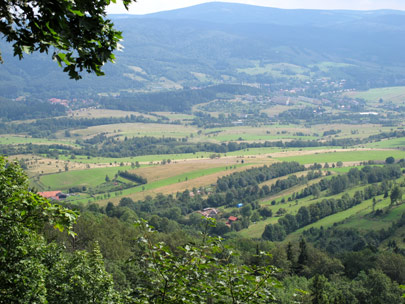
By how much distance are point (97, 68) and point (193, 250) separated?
494cm

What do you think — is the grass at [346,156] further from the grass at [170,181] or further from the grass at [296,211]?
the grass at [296,211]

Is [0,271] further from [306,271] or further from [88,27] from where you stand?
[306,271]

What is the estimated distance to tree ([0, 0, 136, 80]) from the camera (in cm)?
715

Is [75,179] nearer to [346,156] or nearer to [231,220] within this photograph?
[231,220]

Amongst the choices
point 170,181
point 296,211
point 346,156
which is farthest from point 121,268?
point 346,156

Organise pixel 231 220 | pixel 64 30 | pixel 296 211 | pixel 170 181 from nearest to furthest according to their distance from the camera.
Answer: pixel 64 30 < pixel 231 220 < pixel 296 211 < pixel 170 181

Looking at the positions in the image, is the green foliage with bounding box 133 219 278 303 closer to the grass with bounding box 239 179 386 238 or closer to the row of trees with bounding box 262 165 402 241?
the row of trees with bounding box 262 165 402 241

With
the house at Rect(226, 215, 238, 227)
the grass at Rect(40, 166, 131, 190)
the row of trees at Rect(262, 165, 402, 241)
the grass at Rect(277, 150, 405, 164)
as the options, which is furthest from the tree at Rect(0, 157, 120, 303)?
the grass at Rect(277, 150, 405, 164)

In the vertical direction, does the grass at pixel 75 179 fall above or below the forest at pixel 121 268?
below

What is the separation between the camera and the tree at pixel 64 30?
7148mm

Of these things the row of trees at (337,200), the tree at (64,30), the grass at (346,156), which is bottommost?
the row of trees at (337,200)

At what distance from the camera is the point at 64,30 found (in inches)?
296

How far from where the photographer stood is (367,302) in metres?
57.9

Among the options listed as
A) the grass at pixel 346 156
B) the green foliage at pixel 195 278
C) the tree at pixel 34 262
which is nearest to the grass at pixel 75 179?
the grass at pixel 346 156
